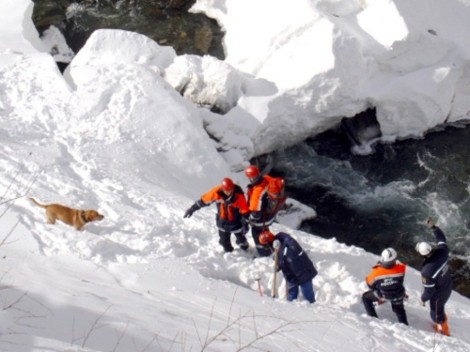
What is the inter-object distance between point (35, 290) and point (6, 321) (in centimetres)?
82

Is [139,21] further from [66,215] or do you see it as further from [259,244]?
[259,244]

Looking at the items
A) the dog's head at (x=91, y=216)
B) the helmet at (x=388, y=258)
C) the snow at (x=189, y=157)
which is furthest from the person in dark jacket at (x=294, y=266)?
the dog's head at (x=91, y=216)

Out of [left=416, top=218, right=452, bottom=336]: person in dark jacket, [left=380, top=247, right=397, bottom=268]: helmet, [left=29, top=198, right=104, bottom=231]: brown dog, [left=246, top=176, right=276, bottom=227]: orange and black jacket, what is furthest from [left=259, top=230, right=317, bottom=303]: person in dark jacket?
[left=29, top=198, right=104, bottom=231]: brown dog

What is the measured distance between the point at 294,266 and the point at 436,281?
1.66m

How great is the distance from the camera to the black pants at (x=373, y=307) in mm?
7039

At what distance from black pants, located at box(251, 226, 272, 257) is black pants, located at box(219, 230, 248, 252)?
0.16m

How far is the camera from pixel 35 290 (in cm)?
470

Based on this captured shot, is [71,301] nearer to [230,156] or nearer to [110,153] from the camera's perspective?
[110,153]

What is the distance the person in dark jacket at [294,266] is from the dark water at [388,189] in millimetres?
4041

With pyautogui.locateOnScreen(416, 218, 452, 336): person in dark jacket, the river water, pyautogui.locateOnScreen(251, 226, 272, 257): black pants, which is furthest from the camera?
the river water

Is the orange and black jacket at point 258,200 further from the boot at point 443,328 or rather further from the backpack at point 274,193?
the boot at point 443,328

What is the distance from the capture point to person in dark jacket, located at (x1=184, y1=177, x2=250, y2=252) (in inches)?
301

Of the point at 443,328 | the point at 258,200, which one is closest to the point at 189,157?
the point at 258,200

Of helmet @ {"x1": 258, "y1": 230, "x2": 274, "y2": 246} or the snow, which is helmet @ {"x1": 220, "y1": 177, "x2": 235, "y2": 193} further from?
the snow
